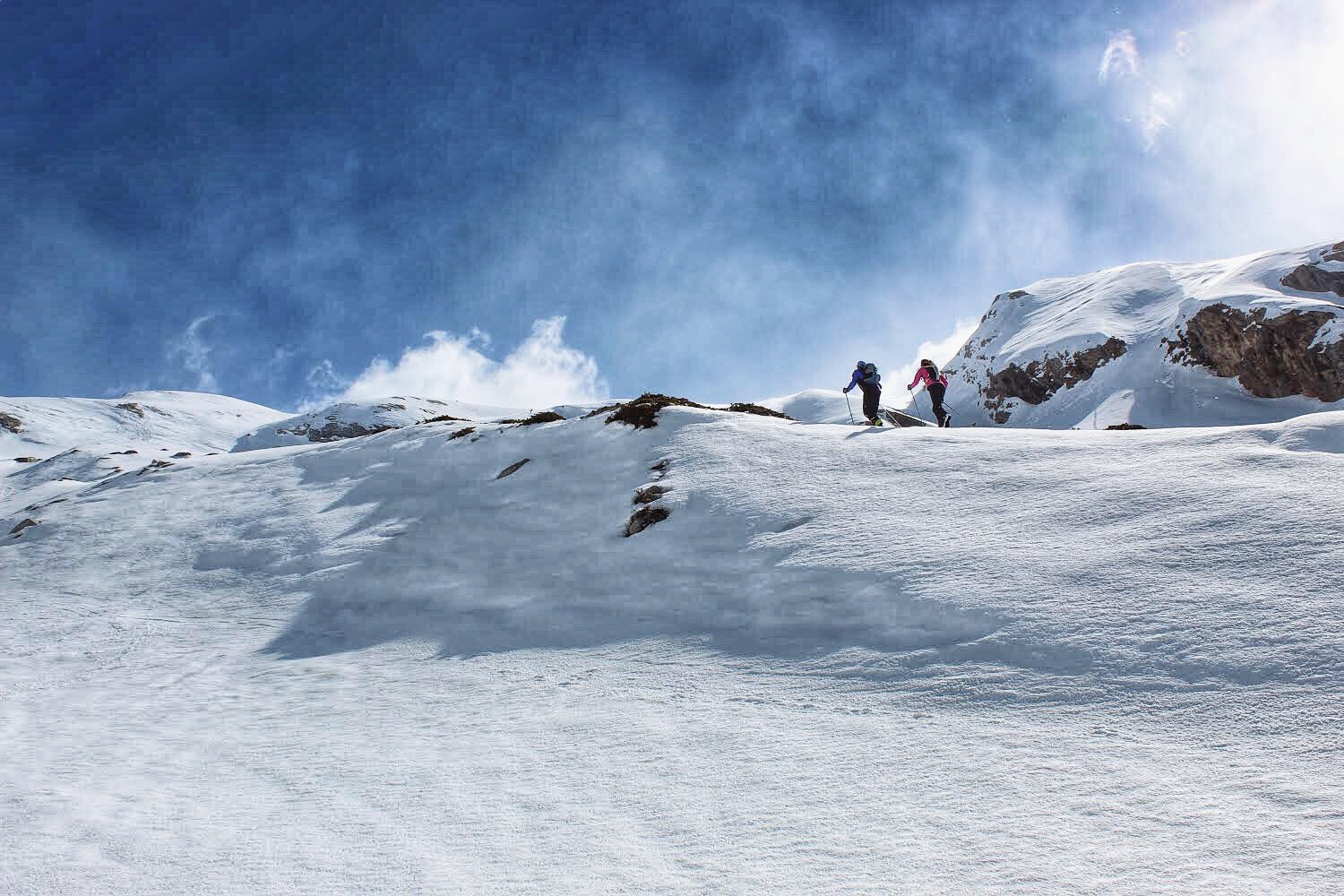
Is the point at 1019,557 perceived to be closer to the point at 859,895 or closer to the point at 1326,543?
the point at 1326,543

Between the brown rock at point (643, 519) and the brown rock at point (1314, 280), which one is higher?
the brown rock at point (1314, 280)

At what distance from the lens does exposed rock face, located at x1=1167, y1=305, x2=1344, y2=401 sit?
5291cm

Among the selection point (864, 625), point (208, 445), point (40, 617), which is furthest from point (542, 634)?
point (208, 445)

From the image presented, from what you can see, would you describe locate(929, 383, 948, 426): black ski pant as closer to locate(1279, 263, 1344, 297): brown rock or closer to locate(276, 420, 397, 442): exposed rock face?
locate(1279, 263, 1344, 297): brown rock

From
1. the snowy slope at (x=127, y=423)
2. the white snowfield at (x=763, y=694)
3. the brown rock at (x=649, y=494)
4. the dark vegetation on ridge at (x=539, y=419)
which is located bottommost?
the white snowfield at (x=763, y=694)

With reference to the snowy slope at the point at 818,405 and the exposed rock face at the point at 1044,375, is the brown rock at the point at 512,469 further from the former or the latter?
the exposed rock face at the point at 1044,375

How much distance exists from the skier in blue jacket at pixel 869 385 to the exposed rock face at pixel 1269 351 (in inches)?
2289

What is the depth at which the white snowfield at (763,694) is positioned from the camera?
128 inches

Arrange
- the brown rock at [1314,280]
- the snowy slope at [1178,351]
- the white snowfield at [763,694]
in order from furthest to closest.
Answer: the brown rock at [1314,280]
the snowy slope at [1178,351]
the white snowfield at [763,694]

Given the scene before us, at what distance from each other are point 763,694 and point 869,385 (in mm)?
12574

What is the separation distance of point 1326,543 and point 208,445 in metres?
160

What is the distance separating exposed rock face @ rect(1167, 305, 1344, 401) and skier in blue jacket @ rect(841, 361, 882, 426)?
191 ft

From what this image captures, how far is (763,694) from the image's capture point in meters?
5.54

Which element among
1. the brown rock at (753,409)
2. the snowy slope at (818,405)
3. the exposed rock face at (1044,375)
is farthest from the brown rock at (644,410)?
the exposed rock face at (1044,375)
